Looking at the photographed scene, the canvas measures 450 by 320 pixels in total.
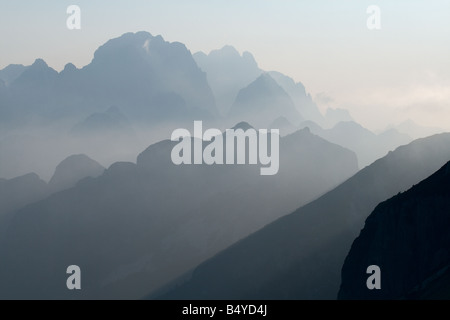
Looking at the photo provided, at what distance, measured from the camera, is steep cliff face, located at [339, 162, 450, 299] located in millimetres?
78062

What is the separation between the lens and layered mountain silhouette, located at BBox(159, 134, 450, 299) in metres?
136

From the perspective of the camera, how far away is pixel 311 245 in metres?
145

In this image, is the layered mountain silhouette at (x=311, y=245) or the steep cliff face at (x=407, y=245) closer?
the steep cliff face at (x=407, y=245)

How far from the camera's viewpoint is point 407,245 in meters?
83.8

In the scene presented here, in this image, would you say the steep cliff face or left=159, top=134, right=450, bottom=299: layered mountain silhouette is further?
left=159, top=134, right=450, bottom=299: layered mountain silhouette

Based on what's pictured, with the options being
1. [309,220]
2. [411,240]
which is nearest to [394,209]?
[411,240]

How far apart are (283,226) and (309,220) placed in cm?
757

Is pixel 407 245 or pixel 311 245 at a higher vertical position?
pixel 311 245

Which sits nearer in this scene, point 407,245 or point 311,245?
point 407,245

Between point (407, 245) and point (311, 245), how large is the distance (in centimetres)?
6173

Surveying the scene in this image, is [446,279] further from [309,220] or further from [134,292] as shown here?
[134,292]

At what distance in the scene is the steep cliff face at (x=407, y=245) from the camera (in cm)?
7806

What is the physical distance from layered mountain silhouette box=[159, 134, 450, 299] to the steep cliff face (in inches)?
1529

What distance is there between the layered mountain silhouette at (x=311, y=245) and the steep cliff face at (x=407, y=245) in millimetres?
38826
